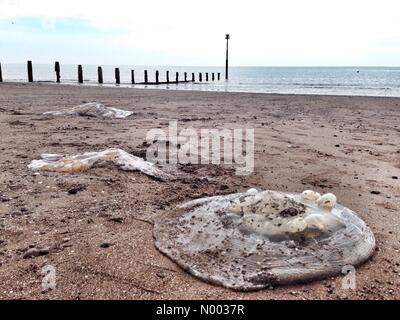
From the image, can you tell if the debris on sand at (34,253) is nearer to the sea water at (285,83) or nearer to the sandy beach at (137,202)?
the sandy beach at (137,202)

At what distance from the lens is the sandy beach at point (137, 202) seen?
238 cm

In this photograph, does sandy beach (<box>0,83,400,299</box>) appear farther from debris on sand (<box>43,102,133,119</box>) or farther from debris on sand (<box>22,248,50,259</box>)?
debris on sand (<box>43,102,133,119</box>)

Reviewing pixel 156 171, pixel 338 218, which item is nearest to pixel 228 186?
pixel 156 171

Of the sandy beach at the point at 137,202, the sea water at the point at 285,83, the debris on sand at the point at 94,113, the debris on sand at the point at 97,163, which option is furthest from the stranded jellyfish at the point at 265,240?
the sea water at the point at 285,83

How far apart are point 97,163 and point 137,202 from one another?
3.90 feet

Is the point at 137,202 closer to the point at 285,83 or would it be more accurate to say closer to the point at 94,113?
the point at 94,113

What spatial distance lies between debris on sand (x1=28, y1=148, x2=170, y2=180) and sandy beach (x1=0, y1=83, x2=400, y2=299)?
0.49ft

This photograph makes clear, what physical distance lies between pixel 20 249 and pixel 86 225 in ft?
1.83

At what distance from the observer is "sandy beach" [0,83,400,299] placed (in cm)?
238

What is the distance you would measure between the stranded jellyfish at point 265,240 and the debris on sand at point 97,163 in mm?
1309
